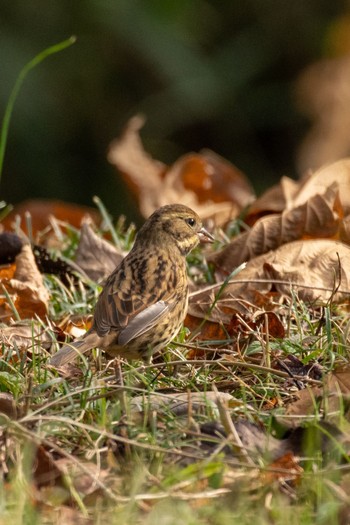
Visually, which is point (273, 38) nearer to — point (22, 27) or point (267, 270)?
point (22, 27)

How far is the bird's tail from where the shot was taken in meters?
5.37

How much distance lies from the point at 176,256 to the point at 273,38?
759 centimetres

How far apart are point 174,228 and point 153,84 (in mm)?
6786

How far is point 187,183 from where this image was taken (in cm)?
961

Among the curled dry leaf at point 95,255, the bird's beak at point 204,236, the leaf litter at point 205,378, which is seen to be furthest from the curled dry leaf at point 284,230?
the curled dry leaf at point 95,255

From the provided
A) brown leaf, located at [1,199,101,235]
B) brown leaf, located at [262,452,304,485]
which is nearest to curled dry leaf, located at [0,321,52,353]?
brown leaf, located at [262,452,304,485]

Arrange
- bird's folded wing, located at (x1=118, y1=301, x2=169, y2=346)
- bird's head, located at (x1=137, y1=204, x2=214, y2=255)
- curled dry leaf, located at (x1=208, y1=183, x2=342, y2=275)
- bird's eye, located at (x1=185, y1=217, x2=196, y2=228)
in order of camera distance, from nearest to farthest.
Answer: bird's folded wing, located at (x1=118, y1=301, x2=169, y2=346), bird's head, located at (x1=137, y1=204, x2=214, y2=255), bird's eye, located at (x1=185, y1=217, x2=196, y2=228), curled dry leaf, located at (x1=208, y1=183, x2=342, y2=275)

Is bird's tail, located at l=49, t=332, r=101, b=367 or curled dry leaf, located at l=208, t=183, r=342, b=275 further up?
bird's tail, located at l=49, t=332, r=101, b=367

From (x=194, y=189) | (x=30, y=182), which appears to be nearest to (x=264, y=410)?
(x=194, y=189)

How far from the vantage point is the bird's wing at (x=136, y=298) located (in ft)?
18.6

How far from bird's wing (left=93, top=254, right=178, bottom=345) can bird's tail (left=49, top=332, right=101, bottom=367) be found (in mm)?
56

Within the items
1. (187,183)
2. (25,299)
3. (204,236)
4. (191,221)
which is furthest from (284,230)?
(187,183)

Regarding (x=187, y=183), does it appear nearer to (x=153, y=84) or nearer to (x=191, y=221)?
(x=191, y=221)

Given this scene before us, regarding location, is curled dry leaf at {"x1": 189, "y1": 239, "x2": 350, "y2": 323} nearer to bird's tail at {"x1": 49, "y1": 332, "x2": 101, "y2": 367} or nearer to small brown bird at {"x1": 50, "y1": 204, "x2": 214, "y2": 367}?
small brown bird at {"x1": 50, "y1": 204, "x2": 214, "y2": 367}
